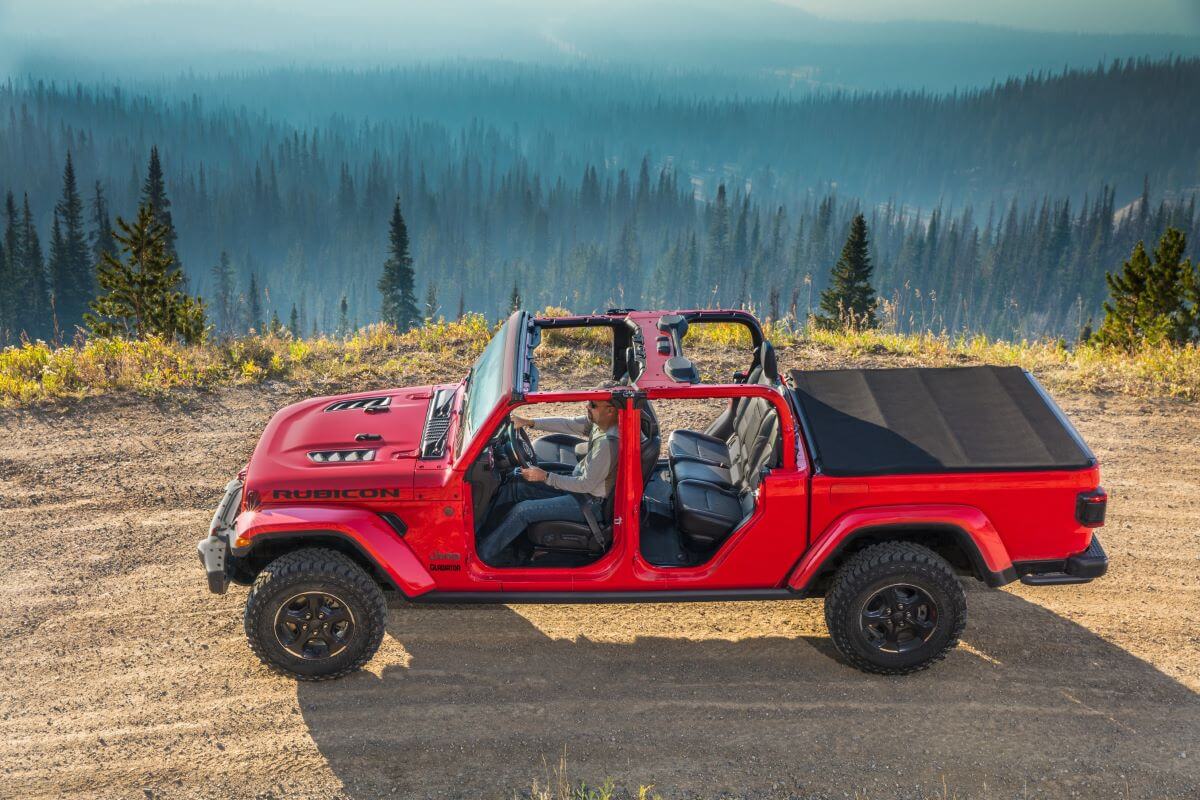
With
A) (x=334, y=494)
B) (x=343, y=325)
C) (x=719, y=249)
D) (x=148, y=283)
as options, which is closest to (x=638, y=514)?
(x=334, y=494)

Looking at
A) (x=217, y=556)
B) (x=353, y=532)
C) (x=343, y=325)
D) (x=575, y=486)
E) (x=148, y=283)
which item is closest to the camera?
(x=353, y=532)

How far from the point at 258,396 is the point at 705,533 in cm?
749

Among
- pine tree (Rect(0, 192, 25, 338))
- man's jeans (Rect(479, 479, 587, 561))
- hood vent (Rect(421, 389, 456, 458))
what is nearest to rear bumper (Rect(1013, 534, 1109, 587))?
man's jeans (Rect(479, 479, 587, 561))

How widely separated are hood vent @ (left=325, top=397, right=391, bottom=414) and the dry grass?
4.95 meters

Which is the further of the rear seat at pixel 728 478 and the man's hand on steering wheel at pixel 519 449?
the man's hand on steering wheel at pixel 519 449

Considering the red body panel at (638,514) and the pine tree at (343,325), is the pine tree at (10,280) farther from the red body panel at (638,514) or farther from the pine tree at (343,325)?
the red body panel at (638,514)

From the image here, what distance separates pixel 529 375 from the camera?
231 inches

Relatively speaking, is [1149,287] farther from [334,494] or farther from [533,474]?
[334,494]

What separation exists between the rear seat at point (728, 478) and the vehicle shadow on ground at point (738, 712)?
0.97m

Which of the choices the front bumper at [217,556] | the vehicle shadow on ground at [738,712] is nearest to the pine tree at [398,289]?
the front bumper at [217,556]

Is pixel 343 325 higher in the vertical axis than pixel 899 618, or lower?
lower

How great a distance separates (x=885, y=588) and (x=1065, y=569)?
123cm

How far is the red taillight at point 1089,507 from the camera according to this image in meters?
5.69

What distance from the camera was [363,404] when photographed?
717 centimetres
